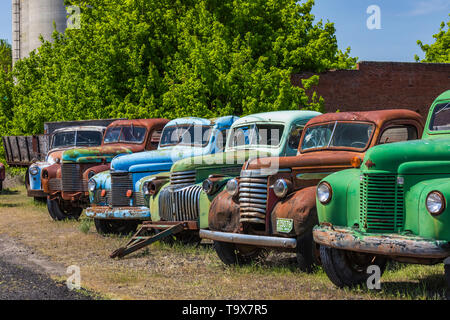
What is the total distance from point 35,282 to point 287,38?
15576mm

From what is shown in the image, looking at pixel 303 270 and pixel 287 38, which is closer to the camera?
pixel 303 270

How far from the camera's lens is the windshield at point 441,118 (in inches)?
297

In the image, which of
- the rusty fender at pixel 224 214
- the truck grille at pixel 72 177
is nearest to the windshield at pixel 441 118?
the rusty fender at pixel 224 214

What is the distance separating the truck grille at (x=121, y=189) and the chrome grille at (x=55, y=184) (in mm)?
3394

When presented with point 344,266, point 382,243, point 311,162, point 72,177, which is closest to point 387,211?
point 382,243

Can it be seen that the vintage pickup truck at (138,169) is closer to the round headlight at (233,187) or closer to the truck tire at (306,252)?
the round headlight at (233,187)

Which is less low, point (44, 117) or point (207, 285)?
point (44, 117)

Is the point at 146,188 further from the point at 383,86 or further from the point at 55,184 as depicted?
the point at 383,86

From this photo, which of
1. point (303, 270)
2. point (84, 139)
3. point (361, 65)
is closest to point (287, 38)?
point (361, 65)

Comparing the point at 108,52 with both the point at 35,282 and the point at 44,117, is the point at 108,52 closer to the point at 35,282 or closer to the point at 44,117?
the point at 44,117

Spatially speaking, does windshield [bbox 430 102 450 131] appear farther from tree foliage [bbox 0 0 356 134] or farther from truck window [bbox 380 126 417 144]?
tree foliage [bbox 0 0 356 134]

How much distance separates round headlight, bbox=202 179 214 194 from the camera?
29.0 feet

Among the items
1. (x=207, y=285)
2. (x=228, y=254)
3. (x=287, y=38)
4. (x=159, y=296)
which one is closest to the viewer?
(x=159, y=296)

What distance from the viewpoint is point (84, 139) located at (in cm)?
1592
